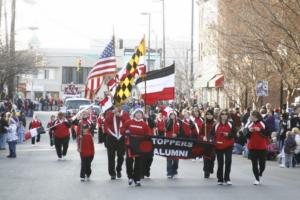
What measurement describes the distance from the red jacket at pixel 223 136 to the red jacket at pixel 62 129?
7728 millimetres

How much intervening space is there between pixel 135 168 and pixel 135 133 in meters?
0.80

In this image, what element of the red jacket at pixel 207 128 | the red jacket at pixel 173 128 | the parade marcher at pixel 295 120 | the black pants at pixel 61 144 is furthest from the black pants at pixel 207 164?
the parade marcher at pixel 295 120

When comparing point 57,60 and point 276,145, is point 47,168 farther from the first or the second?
point 57,60

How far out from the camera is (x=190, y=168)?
20.5 meters

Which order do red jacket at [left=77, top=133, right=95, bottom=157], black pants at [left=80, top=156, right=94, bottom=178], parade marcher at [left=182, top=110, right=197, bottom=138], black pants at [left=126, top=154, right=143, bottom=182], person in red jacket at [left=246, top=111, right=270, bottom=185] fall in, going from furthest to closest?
parade marcher at [left=182, top=110, right=197, bottom=138], red jacket at [left=77, top=133, right=95, bottom=157], black pants at [left=80, top=156, right=94, bottom=178], person in red jacket at [left=246, top=111, right=270, bottom=185], black pants at [left=126, top=154, right=143, bottom=182]

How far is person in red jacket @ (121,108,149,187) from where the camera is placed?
52.1 ft

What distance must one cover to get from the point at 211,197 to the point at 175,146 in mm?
3465

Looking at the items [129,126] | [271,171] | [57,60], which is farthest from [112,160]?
[57,60]

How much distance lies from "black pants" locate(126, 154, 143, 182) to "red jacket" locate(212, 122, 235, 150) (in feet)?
5.85

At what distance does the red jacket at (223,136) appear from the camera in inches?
643

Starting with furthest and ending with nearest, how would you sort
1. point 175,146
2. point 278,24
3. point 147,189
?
point 278,24
point 175,146
point 147,189

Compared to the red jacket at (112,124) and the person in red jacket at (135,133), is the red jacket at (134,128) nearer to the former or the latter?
the person in red jacket at (135,133)

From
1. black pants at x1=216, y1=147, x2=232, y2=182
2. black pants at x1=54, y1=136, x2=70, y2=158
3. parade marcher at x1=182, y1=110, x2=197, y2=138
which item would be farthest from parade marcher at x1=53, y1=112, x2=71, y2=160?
black pants at x1=216, y1=147, x2=232, y2=182

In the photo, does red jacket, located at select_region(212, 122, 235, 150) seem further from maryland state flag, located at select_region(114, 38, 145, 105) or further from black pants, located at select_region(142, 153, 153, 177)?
maryland state flag, located at select_region(114, 38, 145, 105)
